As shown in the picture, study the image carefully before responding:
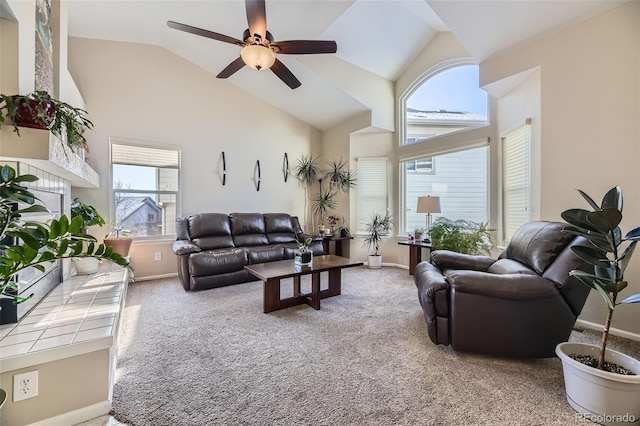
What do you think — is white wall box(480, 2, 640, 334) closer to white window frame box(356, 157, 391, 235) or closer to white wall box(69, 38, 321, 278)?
white window frame box(356, 157, 391, 235)

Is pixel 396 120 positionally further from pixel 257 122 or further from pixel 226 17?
pixel 226 17

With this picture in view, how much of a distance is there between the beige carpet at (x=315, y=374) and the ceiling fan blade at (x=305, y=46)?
270cm

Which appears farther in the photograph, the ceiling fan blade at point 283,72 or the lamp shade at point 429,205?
the lamp shade at point 429,205

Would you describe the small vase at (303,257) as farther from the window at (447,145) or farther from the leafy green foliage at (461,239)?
the window at (447,145)

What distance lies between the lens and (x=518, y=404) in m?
1.56

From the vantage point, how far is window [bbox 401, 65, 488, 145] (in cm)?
419

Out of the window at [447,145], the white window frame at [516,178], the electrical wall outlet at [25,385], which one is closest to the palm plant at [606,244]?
the white window frame at [516,178]

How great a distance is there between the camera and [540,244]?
213 centimetres

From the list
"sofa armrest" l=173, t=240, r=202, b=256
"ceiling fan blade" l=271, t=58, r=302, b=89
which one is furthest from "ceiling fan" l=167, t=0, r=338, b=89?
"sofa armrest" l=173, t=240, r=202, b=256

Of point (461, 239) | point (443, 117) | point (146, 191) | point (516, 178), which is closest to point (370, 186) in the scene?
point (443, 117)

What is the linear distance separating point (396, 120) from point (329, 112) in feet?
4.16

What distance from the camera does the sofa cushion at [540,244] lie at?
6.57ft

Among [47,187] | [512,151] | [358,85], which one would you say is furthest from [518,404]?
[358,85]

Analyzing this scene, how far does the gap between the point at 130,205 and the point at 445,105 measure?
521 centimetres
